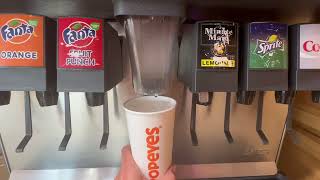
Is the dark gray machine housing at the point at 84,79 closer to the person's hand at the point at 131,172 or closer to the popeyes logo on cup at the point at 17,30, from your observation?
the popeyes logo on cup at the point at 17,30

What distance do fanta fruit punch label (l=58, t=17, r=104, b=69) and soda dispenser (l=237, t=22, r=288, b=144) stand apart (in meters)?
0.28

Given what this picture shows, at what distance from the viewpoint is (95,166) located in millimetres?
774

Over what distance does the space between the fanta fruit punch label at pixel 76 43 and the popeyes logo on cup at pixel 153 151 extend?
164mm

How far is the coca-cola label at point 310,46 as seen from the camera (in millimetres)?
551

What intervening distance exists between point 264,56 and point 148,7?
0.76 feet

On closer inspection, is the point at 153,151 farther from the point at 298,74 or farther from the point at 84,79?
the point at 298,74

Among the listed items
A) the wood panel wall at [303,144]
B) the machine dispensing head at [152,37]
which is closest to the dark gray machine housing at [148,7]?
the machine dispensing head at [152,37]

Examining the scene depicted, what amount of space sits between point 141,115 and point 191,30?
0.62 feet

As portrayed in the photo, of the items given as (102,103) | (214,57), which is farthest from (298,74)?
(102,103)

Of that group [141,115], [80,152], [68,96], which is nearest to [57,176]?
[80,152]

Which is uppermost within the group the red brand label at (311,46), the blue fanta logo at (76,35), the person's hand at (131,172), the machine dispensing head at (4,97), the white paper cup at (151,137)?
the blue fanta logo at (76,35)

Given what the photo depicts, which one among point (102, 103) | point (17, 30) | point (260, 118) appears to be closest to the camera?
point (17, 30)

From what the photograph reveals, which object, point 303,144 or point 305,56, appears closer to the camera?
point 305,56

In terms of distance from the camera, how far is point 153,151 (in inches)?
22.4
